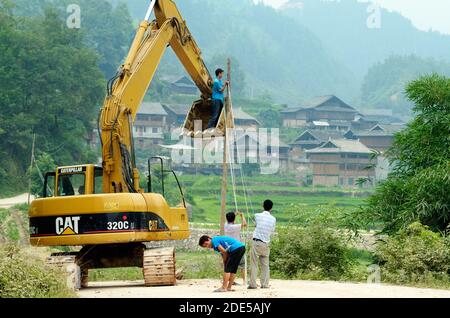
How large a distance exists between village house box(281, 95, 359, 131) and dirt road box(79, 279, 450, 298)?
4420 inches

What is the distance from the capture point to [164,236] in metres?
20.1

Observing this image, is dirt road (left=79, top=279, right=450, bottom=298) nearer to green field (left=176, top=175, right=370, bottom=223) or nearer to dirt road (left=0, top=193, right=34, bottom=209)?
dirt road (left=0, top=193, right=34, bottom=209)

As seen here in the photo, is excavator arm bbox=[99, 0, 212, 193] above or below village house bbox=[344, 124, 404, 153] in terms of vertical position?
below

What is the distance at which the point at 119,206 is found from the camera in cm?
1905

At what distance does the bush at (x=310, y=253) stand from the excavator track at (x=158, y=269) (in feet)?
15.9

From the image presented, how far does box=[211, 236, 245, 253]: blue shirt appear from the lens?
17500 mm

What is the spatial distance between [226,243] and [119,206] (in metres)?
2.57

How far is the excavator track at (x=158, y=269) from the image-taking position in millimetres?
19719

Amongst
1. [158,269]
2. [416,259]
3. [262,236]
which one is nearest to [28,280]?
[158,269]
